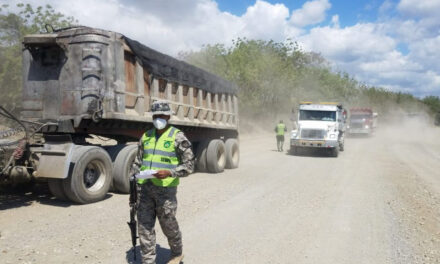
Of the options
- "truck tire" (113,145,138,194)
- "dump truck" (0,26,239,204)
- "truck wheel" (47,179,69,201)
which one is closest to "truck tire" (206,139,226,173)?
A: "dump truck" (0,26,239,204)

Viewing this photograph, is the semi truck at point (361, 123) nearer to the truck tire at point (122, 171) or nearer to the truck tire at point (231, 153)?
the truck tire at point (231, 153)

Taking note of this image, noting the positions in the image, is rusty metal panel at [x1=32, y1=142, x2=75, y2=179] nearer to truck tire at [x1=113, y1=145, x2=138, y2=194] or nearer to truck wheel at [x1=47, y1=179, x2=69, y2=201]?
truck wheel at [x1=47, y1=179, x2=69, y2=201]

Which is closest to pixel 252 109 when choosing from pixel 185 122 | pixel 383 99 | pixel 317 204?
pixel 185 122

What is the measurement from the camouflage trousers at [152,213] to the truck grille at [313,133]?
15020 millimetres

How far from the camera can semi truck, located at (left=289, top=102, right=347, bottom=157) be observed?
1802 cm

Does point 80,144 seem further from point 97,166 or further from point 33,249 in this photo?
point 33,249

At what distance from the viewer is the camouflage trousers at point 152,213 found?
13.1 ft

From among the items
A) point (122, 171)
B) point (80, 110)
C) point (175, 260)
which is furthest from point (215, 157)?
point (175, 260)

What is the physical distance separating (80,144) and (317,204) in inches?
192

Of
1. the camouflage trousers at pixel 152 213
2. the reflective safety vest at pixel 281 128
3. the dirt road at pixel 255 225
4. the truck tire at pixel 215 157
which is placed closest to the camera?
the camouflage trousers at pixel 152 213

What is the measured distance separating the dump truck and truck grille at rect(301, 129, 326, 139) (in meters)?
10.9

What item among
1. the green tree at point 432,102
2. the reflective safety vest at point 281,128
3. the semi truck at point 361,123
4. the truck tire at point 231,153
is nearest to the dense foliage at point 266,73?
the semi truck at point 361,123

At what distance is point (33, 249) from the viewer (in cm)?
479

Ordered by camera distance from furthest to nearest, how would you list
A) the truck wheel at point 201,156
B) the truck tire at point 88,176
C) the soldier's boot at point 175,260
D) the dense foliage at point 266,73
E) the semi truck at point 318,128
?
the dense foliage at point 266,73 < the semi truck at point 318,128 < the truck wheel at point 201,156 < the truck tire at point 88,176 < the soldier's boot at point 175,260
